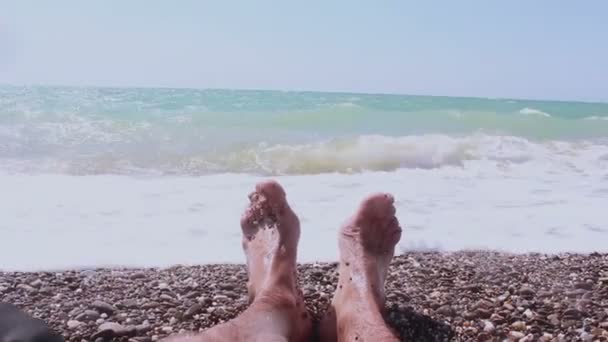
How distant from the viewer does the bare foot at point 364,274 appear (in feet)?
7.13

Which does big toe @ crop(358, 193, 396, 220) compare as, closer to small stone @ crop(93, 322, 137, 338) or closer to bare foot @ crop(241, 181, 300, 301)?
bare foot @ crop(241, 181, 300, 301)

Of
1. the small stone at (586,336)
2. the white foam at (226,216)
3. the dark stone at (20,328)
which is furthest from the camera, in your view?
the white foam at (226,216)

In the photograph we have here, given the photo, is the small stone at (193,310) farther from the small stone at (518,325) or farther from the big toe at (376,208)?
the small stone at (518,325)

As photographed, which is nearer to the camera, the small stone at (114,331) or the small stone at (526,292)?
the small stone at (114,331)

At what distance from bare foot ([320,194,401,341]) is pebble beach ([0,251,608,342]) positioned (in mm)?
187

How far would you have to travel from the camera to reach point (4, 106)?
14.3 m

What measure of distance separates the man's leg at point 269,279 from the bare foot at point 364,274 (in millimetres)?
174

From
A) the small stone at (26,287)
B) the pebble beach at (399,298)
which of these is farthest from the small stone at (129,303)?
the small stone at (26,287)

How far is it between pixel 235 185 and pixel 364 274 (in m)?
3.63

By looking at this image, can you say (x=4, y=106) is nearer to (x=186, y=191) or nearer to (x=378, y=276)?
(x=186, y=191)

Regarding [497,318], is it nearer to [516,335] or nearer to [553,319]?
[516,335]

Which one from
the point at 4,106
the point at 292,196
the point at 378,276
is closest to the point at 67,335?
the point at 378,276

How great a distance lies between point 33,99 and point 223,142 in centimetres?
857

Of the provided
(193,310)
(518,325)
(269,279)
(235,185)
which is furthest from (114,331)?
(235,185)
